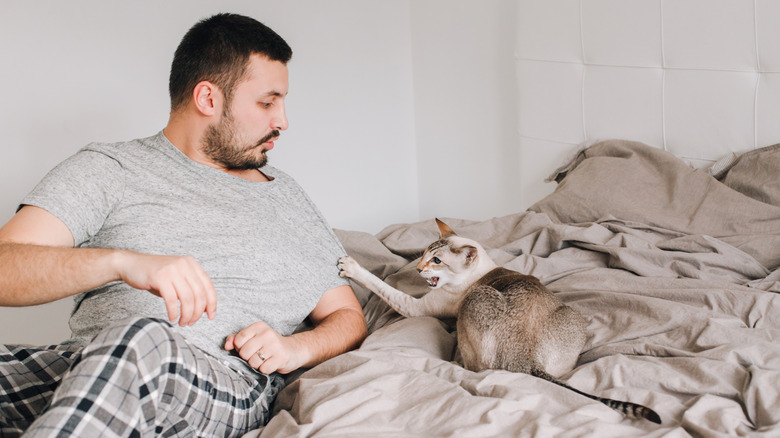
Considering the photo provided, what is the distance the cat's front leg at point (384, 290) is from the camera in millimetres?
1769

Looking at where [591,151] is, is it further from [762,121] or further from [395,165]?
[395,165]

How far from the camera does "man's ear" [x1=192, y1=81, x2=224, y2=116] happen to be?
1.59 m

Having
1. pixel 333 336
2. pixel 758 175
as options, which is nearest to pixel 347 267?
pixel 333 336

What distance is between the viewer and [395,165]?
3467mm

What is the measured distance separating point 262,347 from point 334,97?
A: 1.92 m

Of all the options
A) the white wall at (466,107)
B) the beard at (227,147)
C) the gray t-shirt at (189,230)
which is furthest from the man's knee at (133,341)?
the white wall at (466,107)

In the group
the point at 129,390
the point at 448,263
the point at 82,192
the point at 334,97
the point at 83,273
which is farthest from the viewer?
the point at 334,97

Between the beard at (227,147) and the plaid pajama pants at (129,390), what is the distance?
20.0 inches

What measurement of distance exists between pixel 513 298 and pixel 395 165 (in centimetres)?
206

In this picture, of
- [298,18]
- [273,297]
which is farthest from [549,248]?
[298,18]

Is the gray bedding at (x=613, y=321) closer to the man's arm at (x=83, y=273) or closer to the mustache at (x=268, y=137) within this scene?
the man's arm at (x=83, y=273)

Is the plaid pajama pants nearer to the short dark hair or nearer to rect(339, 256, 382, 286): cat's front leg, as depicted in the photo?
rect(339, 256, 382, 286): cat's front leg

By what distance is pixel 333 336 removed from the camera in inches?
62.3

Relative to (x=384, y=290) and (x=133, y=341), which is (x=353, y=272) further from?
(x=133, y=341)
